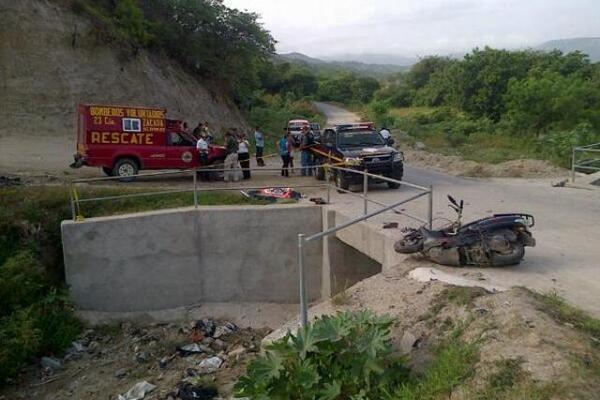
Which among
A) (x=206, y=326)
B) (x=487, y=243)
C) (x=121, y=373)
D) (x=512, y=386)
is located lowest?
(x=121, y=373)

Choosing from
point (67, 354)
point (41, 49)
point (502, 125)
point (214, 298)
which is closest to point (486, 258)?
point (214, 298)

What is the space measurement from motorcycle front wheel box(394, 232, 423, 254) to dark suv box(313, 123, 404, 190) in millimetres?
5862

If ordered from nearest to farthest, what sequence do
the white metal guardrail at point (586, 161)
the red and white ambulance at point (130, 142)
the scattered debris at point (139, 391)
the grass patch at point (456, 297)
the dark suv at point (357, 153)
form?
the grass patch at point (456, 297), the scattered debris at point (139, 391), the dark suv at point (357, 153), the red and white ambulance at point (130, 142), the white metal guardrail at point (586, 161)

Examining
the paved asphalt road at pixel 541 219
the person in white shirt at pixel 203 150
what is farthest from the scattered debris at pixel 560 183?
the person in white shirt at pixel 203 150

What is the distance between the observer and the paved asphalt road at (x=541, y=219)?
717cm

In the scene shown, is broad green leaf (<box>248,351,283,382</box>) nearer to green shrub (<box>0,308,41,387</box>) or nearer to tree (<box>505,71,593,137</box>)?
green shrub (<box>0,308,41,387</box>)

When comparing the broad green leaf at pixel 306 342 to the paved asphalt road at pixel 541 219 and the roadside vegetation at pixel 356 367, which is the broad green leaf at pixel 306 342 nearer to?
the roadside vegetation at pixel 356 367

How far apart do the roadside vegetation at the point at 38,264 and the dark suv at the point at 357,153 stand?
2.88m

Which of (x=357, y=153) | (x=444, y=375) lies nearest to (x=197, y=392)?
(x=444, y=375)

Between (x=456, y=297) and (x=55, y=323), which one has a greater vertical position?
(x=456, y=297)

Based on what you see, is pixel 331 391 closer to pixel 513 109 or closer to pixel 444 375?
pixel 444 375

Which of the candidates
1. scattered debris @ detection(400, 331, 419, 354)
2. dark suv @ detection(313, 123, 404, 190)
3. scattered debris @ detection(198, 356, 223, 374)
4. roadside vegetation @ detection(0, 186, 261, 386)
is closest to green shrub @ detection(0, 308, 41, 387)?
roadside vegetation @ detection(0, 186, 261, 386)

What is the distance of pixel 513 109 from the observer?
33.3 meters

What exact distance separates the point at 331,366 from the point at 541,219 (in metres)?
7.35
